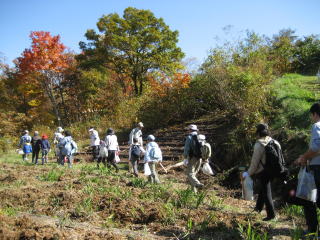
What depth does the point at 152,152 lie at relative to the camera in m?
8.41

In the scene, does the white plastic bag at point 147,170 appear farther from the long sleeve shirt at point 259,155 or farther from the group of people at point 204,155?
the long sleeve shirt at point 259,155

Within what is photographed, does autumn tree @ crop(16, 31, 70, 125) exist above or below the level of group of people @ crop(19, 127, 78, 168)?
above

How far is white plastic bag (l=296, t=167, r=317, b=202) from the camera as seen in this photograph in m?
3.77

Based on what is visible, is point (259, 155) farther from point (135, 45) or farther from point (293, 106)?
point (135, 45)

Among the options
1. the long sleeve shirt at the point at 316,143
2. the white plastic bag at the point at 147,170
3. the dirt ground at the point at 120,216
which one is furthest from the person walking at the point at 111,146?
the long sleeve shirt at the point at 316,143

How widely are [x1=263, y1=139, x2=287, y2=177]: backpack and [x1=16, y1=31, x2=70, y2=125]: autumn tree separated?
74.8ft

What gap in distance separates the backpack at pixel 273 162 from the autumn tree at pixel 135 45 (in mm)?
19773

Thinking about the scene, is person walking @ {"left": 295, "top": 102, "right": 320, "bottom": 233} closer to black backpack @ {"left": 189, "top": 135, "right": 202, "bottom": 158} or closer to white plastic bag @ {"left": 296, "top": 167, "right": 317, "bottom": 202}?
white plastic bag @ {"left": 296, "top": 167, "right": 317, "bottom": 202}

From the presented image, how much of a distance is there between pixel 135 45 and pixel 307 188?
2117cm

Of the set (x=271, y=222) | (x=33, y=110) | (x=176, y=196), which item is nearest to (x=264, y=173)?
(x=271, y=222)

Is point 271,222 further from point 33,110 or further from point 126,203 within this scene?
point 33,110

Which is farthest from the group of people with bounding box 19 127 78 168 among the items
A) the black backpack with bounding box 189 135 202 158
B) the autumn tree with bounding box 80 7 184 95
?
the autumn tree with bounding box 80 7 184 95

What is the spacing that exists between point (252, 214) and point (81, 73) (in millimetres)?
23049

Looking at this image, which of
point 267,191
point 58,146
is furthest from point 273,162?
point 58,146
